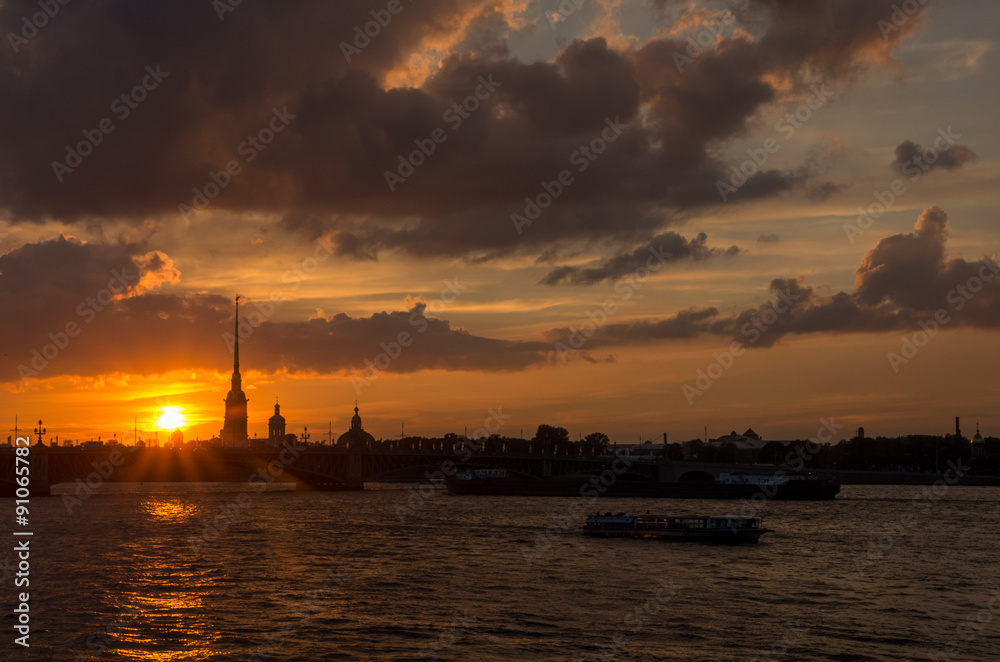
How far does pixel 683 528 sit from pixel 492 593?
37.6m

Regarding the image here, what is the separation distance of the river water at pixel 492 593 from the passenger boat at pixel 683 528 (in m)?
2.30

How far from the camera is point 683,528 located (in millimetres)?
90062

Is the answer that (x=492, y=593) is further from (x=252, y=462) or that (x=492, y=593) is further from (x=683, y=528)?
(x=252, y=462)

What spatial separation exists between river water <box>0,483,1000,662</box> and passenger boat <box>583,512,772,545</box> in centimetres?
230

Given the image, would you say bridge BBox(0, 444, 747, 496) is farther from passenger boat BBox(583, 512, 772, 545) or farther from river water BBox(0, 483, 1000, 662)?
passenger boat BBox(583, 512, 772, 545)

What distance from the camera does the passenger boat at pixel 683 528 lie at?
86312mm

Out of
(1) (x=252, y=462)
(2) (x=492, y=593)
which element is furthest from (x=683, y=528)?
(1) (x=252, y=462)

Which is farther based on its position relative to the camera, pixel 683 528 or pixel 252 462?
pixel 252 462

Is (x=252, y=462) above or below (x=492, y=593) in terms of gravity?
above

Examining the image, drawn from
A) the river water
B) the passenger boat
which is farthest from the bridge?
the passenger boat

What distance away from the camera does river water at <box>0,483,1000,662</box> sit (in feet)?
140

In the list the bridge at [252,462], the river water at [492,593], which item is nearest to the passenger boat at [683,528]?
the river water at [492,593]

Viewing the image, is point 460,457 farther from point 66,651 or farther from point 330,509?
point 66,651

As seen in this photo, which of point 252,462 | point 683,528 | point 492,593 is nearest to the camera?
point 492,593
